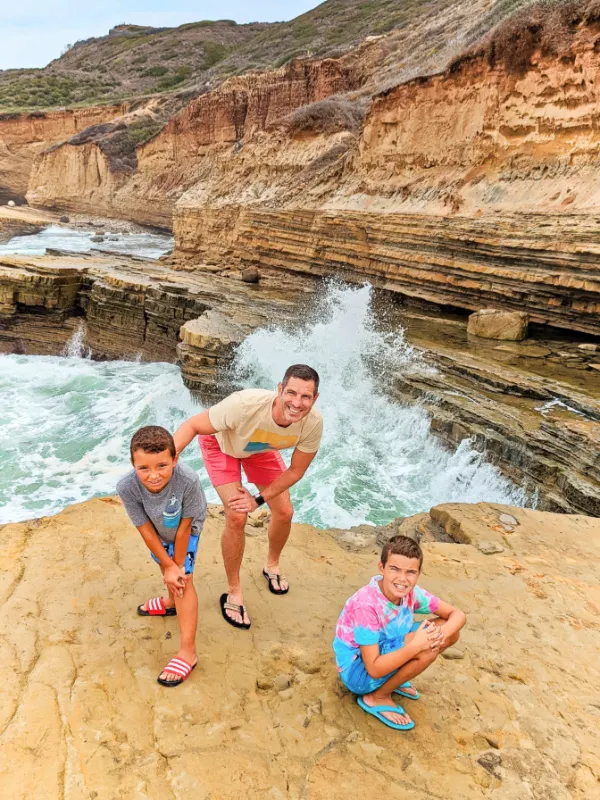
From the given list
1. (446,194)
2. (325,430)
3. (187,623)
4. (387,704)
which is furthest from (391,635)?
(446,194)

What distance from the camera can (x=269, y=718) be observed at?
2.11m

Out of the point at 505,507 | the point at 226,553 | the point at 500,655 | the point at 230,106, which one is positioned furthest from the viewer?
the point at 230,106

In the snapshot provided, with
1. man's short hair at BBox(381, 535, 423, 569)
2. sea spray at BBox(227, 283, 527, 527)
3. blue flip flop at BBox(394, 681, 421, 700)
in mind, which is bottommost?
sea spray at BBox(227, 283, 527, 527)

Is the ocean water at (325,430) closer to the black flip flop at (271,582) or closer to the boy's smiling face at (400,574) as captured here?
the black flip flop at (271,582)

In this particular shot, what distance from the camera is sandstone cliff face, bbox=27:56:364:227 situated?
2272 cm

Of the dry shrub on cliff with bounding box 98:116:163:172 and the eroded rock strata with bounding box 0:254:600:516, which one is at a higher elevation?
the dry shrub on cliff with bounding box 98:116:163:172

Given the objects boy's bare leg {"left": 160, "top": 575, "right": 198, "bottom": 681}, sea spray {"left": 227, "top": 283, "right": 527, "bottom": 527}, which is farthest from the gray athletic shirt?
sea spray {"left": 227, "top": 283, "right": 527, "bottom": 527}

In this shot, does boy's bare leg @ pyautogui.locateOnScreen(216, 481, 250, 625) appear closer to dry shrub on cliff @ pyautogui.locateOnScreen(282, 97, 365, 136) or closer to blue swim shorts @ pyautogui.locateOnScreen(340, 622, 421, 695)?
blue swim shorts @ pyautogui.locateOnScreen(340, 622, 421, 695)

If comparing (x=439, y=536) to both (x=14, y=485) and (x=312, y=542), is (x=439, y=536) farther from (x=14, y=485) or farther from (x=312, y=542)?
(x=14, y=485)

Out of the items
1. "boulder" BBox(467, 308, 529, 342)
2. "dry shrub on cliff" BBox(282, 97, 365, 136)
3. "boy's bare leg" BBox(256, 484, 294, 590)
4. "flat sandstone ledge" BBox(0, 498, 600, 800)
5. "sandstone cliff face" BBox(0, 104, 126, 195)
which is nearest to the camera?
"flat sandstone ledge" BBox(0, 498, 600, 800)

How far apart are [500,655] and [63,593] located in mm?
2295

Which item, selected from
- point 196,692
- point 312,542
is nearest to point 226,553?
point 196,692

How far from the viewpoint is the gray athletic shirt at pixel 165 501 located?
2.30 m

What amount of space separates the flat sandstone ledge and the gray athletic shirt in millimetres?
622
